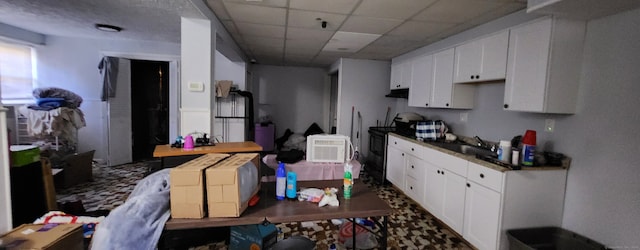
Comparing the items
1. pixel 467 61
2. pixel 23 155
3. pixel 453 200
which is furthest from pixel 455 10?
pixel 23 155

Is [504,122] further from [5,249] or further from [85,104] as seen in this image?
[85,104]

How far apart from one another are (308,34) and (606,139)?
299 cm

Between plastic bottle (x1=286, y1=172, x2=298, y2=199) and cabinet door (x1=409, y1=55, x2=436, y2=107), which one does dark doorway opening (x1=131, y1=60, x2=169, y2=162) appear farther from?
plastic bottle (x1=286, y1=172, x2=298, y2=199)

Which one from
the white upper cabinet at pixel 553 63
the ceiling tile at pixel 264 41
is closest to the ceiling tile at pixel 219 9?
the ceiling tile at pixel 264 41

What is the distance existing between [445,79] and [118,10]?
399cm

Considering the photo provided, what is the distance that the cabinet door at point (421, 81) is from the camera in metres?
3.70

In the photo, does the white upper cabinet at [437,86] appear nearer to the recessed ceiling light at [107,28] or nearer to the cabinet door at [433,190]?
the cabinet door at [433,190]

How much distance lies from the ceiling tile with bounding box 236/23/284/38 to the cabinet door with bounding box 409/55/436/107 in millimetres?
2039

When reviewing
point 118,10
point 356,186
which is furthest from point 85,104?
point 356,186

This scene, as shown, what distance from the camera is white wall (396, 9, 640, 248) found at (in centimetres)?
183

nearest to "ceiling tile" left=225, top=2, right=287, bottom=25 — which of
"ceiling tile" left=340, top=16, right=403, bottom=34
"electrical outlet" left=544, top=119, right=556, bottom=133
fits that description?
"ceiling tile" left=340, top=16, right=403, bottom=34

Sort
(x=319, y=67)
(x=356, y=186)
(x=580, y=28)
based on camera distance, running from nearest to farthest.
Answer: (x=356, y=186) → (x=580, y=28) → (x=319, y=67)

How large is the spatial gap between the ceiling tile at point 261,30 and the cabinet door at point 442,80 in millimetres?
2071

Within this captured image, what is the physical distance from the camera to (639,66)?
5.90 ft
